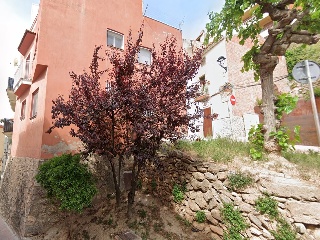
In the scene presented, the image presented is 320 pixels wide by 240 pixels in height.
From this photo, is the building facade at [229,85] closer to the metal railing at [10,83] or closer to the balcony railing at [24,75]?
the balcony railing at [24,75]

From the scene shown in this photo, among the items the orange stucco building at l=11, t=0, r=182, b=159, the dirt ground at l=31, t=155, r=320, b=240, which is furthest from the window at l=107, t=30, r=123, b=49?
the dirt ground at l=31, t=155, r=320, b=240

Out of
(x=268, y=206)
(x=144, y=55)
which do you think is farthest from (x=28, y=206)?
(x=144, y=55)

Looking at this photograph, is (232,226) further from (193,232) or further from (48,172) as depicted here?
(48,172)

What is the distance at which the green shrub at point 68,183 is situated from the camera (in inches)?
236

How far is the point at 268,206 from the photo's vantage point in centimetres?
465

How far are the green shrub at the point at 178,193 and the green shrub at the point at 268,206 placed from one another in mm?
2247

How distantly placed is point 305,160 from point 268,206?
6.91ft

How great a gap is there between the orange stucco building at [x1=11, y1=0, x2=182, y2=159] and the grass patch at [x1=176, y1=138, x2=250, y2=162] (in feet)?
15.4

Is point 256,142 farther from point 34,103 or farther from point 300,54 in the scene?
point 300,54

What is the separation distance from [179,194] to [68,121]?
13.2 ft

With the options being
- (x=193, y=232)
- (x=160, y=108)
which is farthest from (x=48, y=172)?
(x=193, y=232)

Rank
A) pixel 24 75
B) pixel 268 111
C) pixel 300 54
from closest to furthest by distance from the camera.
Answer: pixel 268 111, pixel 24 75, pixel 300 54

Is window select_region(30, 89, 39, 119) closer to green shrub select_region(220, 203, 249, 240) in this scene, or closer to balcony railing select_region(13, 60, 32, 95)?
balcony railing select_region(13, 60, 32, 95)

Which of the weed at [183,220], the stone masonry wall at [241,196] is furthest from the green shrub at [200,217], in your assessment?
the weed at [183,220]
